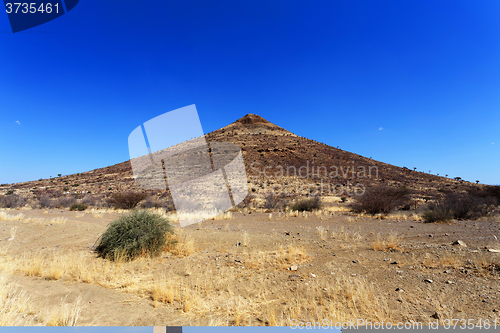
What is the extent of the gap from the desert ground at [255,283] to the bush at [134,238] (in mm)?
376

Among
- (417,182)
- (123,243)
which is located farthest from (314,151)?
(123,243)

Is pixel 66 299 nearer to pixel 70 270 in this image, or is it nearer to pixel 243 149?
pixel 70 270

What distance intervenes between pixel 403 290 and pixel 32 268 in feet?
30.5

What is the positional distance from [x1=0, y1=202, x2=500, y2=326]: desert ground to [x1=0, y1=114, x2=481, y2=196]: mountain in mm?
27225

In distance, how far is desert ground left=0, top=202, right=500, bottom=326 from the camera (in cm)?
430

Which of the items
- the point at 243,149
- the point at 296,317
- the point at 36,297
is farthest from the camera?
the point at 243,149

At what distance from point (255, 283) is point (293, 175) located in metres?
42.1

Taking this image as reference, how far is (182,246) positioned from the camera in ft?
30.5

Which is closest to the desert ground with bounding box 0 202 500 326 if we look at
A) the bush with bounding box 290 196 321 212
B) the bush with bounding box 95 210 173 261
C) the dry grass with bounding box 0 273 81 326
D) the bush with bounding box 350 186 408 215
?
the dry grass with bounding box 0 273 81 326

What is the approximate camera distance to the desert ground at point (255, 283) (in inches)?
169

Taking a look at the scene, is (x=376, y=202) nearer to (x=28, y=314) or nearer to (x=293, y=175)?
(x=28, y=314)

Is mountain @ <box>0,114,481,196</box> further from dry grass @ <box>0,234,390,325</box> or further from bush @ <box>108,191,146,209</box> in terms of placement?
dry grass @ <box>0,234,390,325</box>

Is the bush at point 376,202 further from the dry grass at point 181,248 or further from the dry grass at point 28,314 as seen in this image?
the dry grass at point 28,314

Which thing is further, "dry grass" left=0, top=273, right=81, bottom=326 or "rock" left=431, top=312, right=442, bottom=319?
"rock" left=431, top=312, right=442, bottom=319
